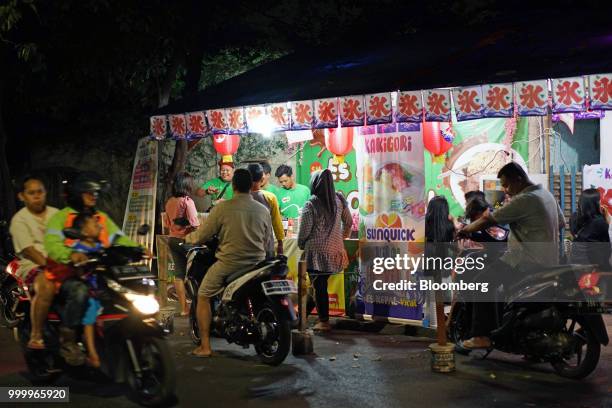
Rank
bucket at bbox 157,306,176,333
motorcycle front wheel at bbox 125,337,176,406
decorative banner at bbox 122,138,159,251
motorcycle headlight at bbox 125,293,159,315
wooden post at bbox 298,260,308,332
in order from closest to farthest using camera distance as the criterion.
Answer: motorcycle front wheel at bbox 125,337,176,406, motorcycle headlight at bbox 125,293,159,315, wooden post at bbox 298,260,308,332, bucket at bbox 157,306,176,333, decorative banner at bbox 122,138,159,251

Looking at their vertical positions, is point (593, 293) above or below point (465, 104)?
below

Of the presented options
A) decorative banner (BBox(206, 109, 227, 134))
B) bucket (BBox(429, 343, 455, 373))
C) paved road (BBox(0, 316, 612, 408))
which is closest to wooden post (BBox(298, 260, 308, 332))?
paved road (BBox(0, 316, 612, 408))

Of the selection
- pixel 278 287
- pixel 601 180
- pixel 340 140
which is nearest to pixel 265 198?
pixel 340 140

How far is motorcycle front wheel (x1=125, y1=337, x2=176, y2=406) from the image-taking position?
251 inches

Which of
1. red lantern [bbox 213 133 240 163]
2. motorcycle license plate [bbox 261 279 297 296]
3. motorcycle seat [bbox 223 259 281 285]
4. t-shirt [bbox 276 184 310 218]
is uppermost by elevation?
red lantern [bbox 213 133 240 163]

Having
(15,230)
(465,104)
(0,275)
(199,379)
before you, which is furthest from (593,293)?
(0,275)

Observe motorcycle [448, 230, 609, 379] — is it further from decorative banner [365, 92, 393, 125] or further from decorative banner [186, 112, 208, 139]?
decorative banner [186, 112, 208, 139]

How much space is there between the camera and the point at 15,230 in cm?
740

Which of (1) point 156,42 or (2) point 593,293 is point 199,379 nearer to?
(2) point 593,293

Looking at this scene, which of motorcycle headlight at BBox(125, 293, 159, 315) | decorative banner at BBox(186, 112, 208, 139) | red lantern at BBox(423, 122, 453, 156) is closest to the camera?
motorcycle headlight at BBox(125, 293, 159, 315)

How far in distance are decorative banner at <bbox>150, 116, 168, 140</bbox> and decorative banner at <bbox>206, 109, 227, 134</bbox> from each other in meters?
1.13

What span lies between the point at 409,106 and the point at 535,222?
8.62 feet

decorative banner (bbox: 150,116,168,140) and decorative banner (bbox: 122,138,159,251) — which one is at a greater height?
decorative banner (bbox: 150,116,168,140)

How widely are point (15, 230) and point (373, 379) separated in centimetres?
358
